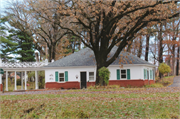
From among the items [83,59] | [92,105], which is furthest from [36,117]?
[83,59]

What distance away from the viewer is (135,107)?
29.4 ft

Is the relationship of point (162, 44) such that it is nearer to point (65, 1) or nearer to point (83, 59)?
point (83, 59)

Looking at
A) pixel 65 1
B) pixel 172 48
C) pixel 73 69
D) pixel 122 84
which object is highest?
pixel 65 1

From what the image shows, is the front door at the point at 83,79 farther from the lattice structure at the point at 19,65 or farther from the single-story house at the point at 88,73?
the lattice structure at the point at 19,65

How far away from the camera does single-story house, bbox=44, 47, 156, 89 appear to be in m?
24.6

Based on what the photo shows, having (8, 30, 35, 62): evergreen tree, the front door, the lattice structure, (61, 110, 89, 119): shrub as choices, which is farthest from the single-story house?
(61, 110, 89, 119): shrub

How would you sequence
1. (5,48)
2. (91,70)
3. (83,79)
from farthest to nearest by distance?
1. (5,48)
2. (83,79)
3. (91,70)

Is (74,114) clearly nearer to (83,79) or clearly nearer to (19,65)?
(83,79)

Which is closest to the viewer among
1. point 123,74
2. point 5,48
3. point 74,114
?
point 74,114

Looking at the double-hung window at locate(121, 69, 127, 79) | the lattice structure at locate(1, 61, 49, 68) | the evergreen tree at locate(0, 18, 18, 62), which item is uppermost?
the evergreen tree at locate(0, 18, 18, 62)

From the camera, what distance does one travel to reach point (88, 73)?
2559 cm

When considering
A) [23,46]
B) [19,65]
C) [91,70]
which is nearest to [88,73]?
[91,70]

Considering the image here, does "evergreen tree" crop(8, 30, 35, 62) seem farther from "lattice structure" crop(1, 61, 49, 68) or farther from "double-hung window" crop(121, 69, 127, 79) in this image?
"double-hung window" crop(121, 69, 127, 79)

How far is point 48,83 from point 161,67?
57.7ft
